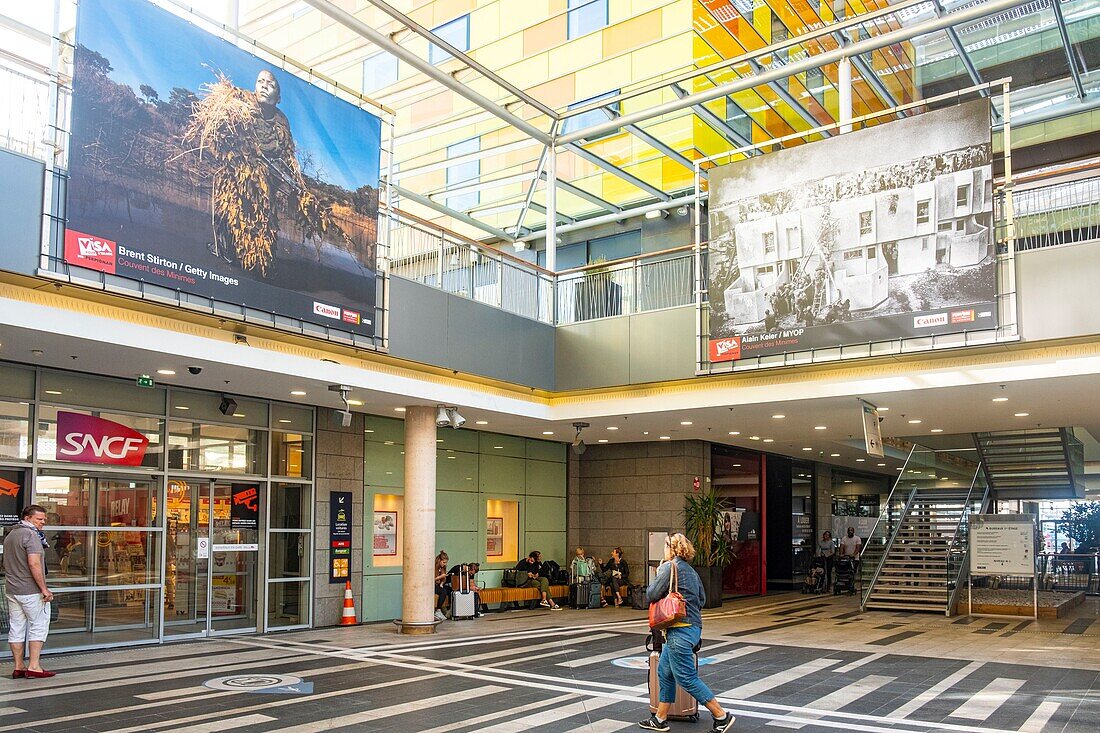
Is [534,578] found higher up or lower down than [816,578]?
higher up

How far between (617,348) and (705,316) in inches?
65.1

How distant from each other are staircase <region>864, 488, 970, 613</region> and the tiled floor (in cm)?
343

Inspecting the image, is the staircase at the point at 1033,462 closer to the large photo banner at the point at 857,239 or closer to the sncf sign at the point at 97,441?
the large photo banner at the point at 857,239

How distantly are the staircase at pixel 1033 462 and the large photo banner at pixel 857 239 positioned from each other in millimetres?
7284

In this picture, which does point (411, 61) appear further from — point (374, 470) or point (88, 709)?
point (88, 709)

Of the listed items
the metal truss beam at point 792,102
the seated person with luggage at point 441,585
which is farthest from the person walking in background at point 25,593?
the metal truss beam at point 792,102

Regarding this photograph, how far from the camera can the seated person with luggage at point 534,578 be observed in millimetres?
19172

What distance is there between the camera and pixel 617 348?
15797mm

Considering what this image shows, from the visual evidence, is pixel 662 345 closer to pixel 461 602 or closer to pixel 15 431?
pixel 461 602

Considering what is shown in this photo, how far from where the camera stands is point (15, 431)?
11703 millimetres

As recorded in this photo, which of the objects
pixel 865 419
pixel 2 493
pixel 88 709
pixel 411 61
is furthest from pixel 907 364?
pixel 2 493

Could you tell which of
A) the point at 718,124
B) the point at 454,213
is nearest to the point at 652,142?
the point at 718,124

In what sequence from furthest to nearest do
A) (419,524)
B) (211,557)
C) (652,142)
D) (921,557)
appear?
(921,557), (652,142), (419,524), (211,557)

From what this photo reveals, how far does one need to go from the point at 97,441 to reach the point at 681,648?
8.64 meters
